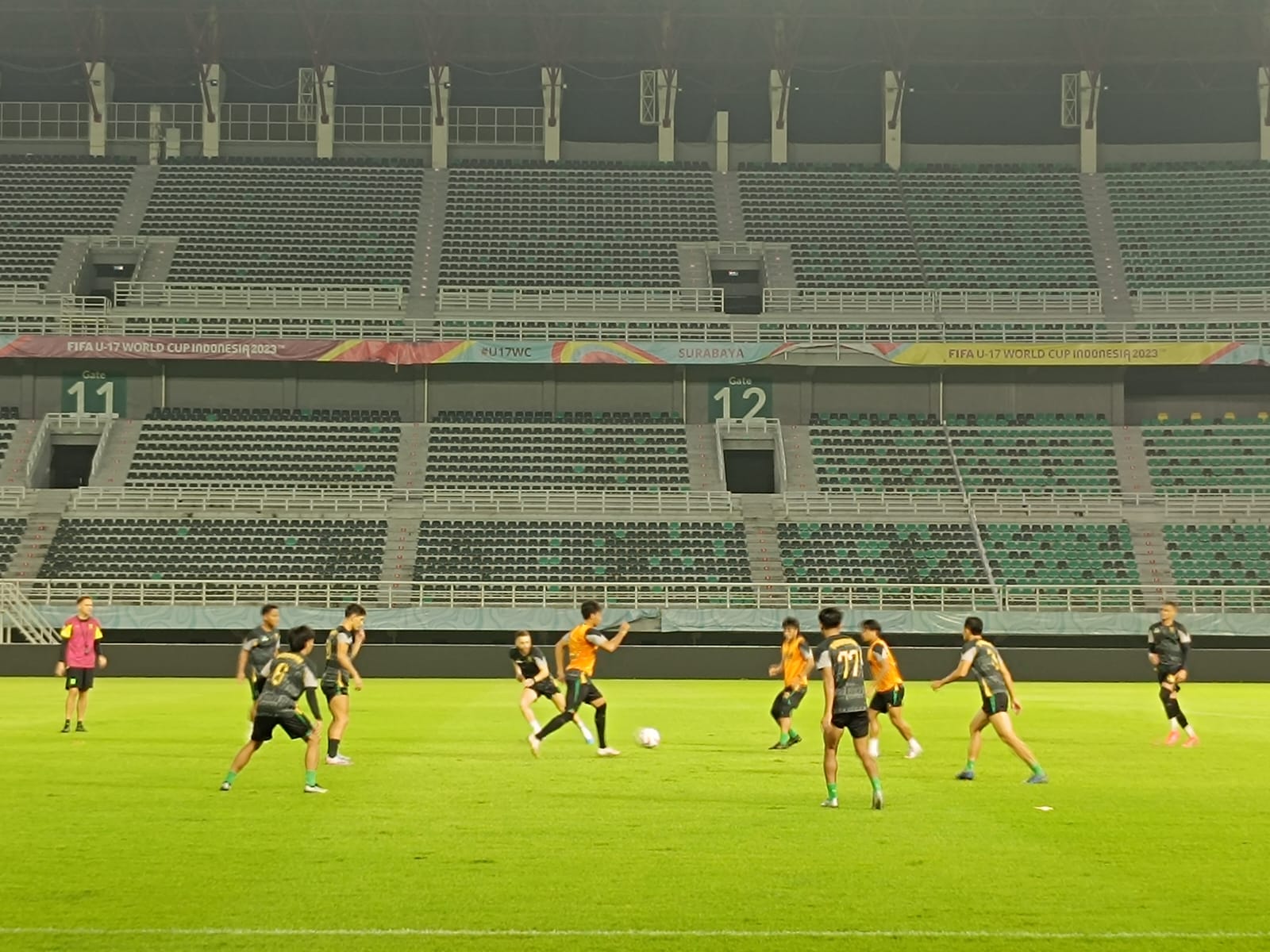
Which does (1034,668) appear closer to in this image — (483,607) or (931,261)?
(483,607)

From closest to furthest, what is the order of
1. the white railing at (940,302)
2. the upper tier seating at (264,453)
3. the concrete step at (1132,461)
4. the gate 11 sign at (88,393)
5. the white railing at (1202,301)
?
the upper tier seating at (264,453), the concrete step at (1132,461), the gate 11 sign at (88,393), the white railing at (1202,301), the white railing at (940,302)

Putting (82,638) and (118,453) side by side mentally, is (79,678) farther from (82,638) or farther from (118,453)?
(118,453)

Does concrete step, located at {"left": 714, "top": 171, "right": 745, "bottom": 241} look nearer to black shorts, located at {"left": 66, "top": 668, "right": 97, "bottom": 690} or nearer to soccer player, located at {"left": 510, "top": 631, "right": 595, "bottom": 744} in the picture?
black shorts, located at {"left": 66, "top": 668, "right": 97, "bottom": 690}

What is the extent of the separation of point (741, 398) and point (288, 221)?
20232mm

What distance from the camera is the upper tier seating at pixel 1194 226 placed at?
2323 inches

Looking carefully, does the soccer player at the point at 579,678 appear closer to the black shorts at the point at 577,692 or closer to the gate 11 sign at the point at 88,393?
the black shorts at the point at 577,692

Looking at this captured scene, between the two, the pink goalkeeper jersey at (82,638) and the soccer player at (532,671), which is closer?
the soccer player at (532,671)

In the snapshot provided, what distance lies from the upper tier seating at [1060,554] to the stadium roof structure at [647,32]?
2408cm

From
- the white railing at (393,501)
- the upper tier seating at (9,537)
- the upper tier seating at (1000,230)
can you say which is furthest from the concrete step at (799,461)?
the upper tier seating at (9,537)

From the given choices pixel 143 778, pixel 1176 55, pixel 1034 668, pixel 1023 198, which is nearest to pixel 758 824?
pixel 143 778

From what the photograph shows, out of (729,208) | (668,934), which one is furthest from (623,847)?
(729,208)

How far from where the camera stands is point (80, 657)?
22.7 metres

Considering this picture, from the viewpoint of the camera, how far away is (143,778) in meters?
16.6

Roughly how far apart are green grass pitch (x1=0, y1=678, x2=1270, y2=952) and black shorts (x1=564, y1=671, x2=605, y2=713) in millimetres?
710
